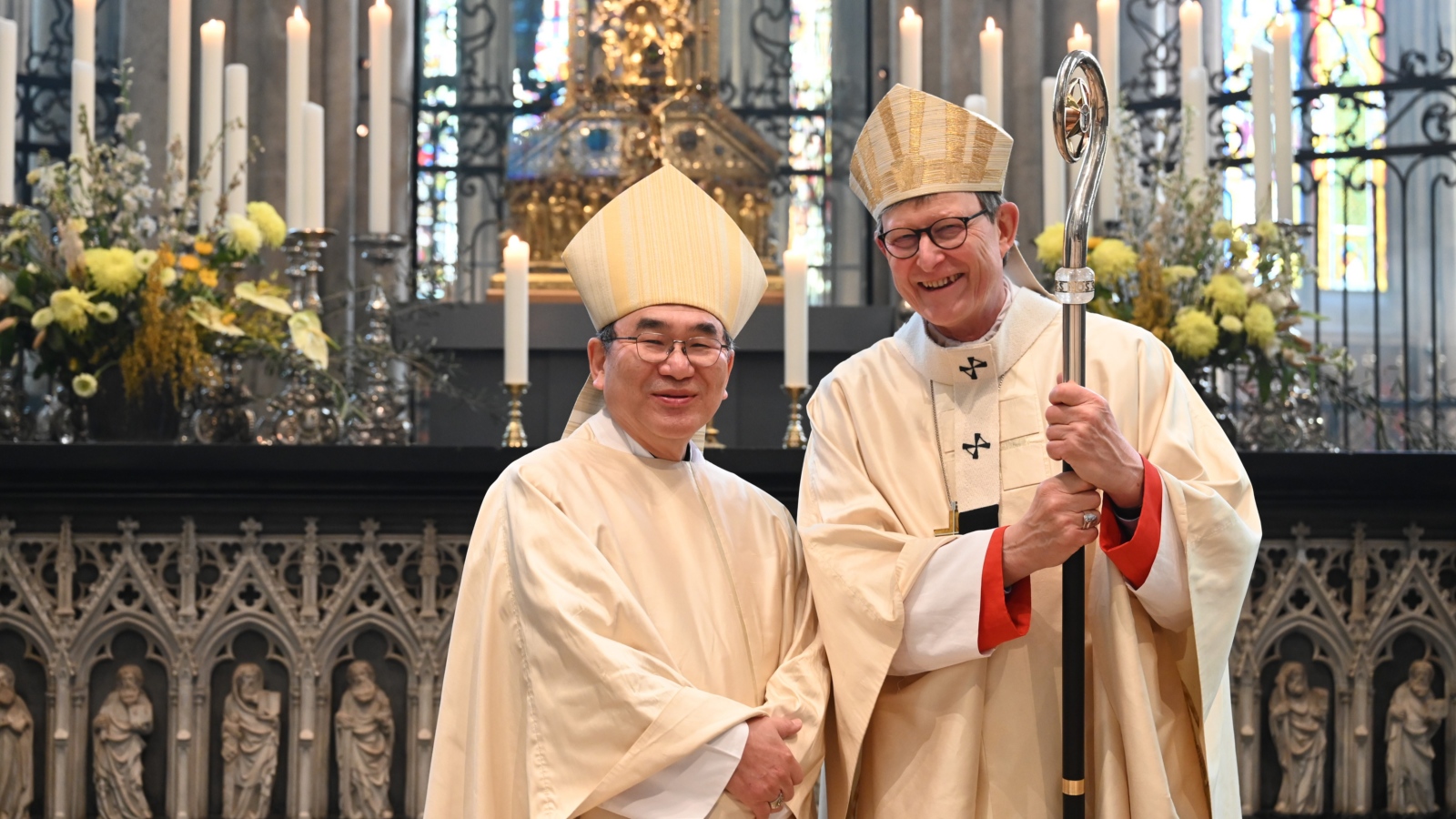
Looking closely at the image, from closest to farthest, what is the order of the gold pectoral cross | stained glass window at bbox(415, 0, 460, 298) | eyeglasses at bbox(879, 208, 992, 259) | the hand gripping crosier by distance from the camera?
the hand gripping crosier → eyeglasses at bbox(879, 208, 992, 259) → the gold pectoral cross → stained glass window at bbox(415, 0, 460, 298)

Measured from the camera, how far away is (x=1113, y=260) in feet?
13.3

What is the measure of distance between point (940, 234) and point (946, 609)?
0.60 metres

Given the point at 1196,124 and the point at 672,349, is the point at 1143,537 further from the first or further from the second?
the point at 1196,124

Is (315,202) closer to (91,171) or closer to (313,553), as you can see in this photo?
(91,171)

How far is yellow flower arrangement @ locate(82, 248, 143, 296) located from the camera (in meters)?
3.86

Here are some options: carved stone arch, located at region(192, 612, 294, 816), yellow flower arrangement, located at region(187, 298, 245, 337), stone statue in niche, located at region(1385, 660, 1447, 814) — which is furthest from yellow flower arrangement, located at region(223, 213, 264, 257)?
stone statue in niche, located at region(1385, 660, 1447, 814)

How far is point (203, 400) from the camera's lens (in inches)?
160

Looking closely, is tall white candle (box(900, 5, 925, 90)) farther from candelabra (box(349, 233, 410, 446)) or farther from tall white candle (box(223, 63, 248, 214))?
tall white candle (box(223, 63, 248, 214))

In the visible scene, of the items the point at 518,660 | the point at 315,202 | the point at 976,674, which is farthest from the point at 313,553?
the point at 976,674

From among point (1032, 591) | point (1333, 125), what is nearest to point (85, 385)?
point (1032, 591)

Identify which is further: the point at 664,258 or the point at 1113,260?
the point at 1113,260

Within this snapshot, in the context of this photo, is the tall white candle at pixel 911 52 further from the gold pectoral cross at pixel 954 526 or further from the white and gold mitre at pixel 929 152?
the gold pectoral cross at pixel 954 526

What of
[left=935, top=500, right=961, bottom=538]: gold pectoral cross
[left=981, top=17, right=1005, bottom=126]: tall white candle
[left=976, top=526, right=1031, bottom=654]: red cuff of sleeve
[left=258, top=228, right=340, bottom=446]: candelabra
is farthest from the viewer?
[left=981, top=17, right=1005, bottom=126]: tall white candle

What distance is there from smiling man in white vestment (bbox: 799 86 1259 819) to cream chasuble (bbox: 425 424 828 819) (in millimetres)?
101
